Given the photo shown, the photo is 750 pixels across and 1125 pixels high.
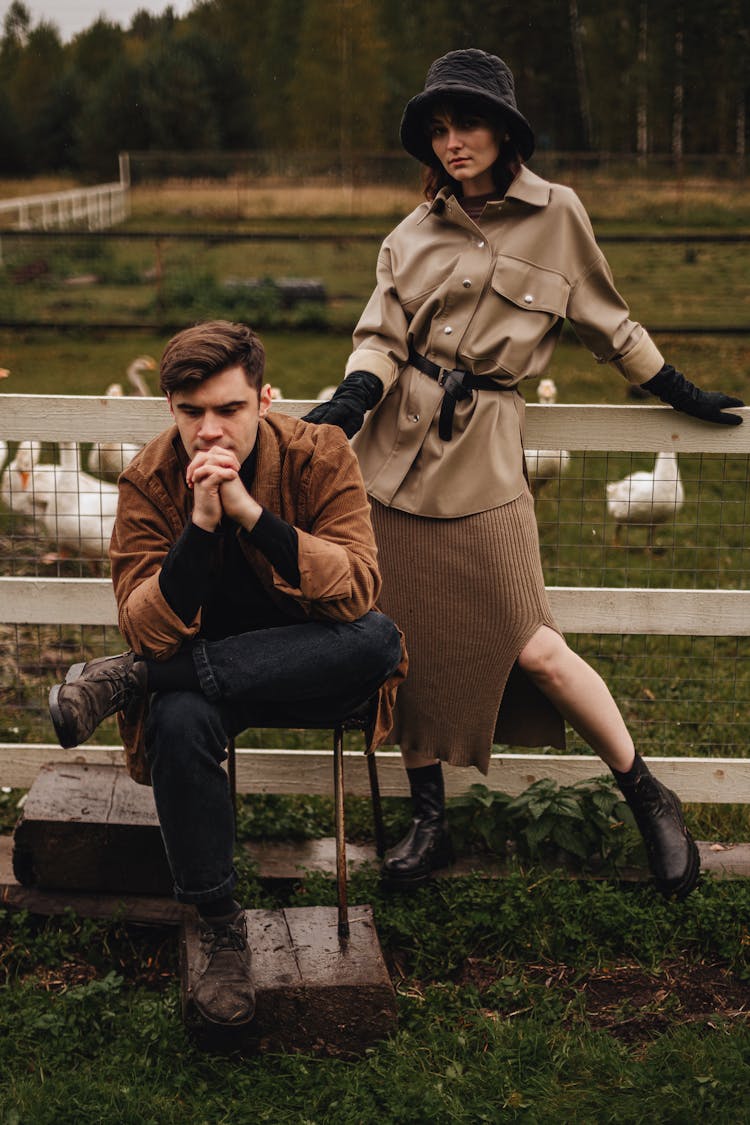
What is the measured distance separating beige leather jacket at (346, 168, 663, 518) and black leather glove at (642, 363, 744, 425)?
5cm

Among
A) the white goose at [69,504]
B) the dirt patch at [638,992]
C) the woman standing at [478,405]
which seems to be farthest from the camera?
the white goose at [69,504]

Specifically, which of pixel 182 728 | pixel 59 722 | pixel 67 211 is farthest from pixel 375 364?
pixel 67 211

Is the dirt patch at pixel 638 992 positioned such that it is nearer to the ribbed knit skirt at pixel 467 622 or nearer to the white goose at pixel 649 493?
the ribbed knit skirt at pixel 467 622

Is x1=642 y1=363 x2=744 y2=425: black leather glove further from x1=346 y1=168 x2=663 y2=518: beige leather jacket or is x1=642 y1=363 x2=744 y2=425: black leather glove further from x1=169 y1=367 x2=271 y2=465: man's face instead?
x1=169 y1=367 x2=271 y2=465: man's face

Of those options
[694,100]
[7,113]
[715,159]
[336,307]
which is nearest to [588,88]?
[694,100]

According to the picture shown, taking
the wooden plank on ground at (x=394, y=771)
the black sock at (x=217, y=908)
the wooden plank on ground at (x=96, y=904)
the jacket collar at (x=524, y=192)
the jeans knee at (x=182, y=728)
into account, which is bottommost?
the wooden plank on ground at (x=96, y=904)

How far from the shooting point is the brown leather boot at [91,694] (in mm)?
2574

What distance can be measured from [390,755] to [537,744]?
1.71 ft

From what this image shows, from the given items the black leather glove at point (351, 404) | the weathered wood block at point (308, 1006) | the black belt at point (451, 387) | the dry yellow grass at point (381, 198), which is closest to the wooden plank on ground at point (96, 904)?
the weathered wood block at point (308, 1006)

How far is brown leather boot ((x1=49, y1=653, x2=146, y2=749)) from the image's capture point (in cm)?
257

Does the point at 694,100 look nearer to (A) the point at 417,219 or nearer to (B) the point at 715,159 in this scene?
(B) the point at 715,159

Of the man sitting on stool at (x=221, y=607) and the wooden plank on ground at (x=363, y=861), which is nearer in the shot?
the man sitting on stool at (x=221, y=607)

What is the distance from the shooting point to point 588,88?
119 ft

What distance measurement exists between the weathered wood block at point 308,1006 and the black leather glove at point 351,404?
1296 mm
